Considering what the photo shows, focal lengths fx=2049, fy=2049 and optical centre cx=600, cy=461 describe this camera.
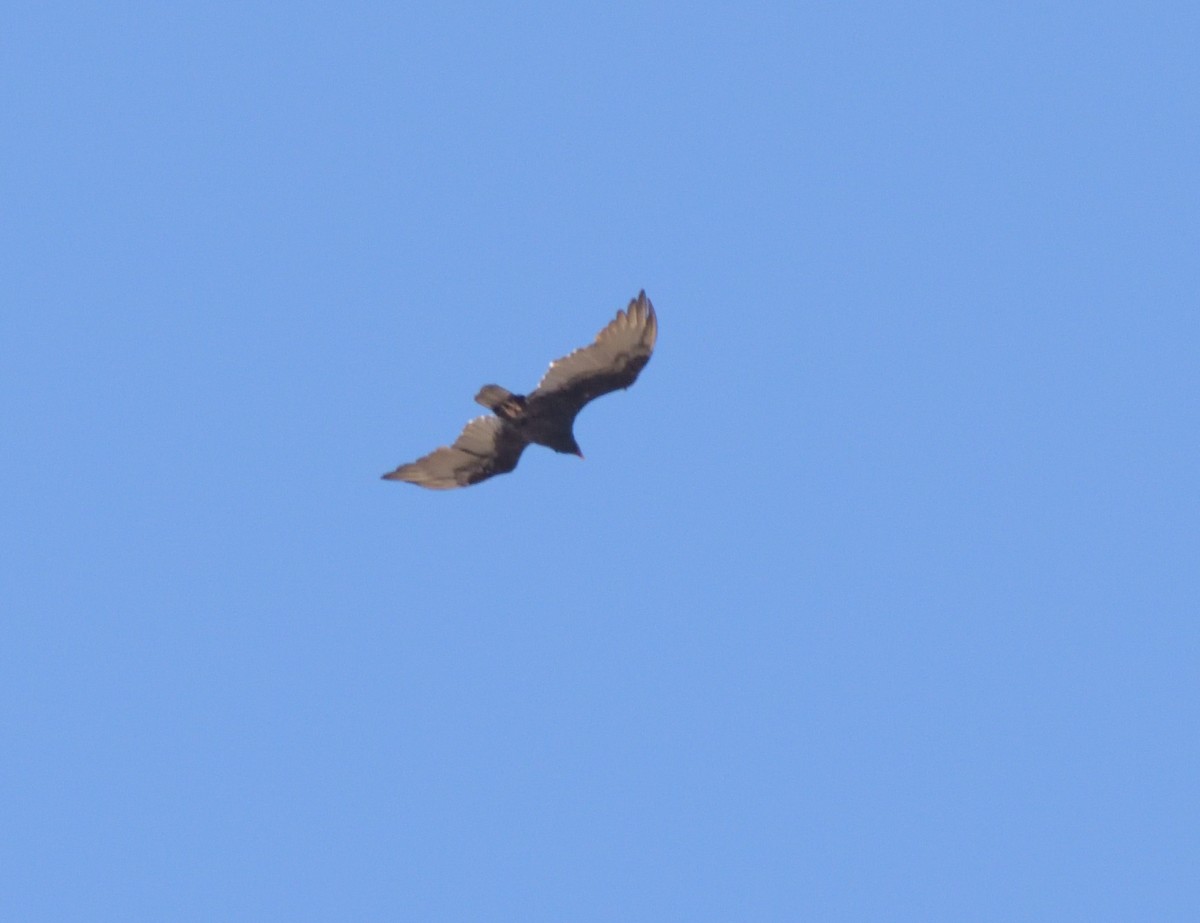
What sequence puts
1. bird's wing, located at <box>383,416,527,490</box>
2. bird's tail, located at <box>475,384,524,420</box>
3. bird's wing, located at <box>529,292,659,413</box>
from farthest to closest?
bird's wing, located at <box>383,416,527,490</box>
bird's tail, located at <box>475,384,524,420</box>
bird's wing, located at <box>529,292,659,413</box>

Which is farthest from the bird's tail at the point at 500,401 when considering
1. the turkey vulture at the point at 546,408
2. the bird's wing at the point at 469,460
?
the bird's wing at the point at 469,460

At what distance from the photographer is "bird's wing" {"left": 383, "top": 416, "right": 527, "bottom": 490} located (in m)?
27.7

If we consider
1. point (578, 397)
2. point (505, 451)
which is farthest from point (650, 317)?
point (505, 451)

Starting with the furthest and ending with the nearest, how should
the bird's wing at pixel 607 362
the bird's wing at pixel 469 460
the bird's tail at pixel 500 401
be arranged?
the bird's wing at pixel 469 460 → the bird's tail at pixel 500 401 → the bird's wing at pixel 607 362

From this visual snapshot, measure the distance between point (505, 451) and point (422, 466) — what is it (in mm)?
1171

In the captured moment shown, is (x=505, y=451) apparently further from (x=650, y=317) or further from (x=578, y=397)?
(x=650, y=317)

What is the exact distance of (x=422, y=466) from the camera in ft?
92.0

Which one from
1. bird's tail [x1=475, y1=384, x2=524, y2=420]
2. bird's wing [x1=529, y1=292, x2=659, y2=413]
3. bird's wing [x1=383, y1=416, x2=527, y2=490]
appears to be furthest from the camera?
bird's wing [x1=383, y1=416, x2=527, y2=490]

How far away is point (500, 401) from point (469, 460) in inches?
68.0

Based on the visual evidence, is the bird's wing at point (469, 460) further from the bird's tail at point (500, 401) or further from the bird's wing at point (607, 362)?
the bird's wing at point (607, 362)

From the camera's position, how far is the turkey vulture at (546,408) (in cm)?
2553

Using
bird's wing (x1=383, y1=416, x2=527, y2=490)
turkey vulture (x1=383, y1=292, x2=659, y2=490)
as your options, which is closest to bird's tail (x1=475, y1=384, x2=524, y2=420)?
turkey vulture (x1=383, y1=292, x2=659, y2=490)

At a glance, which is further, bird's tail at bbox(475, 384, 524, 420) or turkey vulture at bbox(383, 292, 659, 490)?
bird's tail at bbox(475, 384, 524, 420)

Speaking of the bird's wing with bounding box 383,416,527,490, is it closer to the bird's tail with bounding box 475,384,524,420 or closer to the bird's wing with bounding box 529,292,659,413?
the bird's tail with bounding box 475,384,524,420
